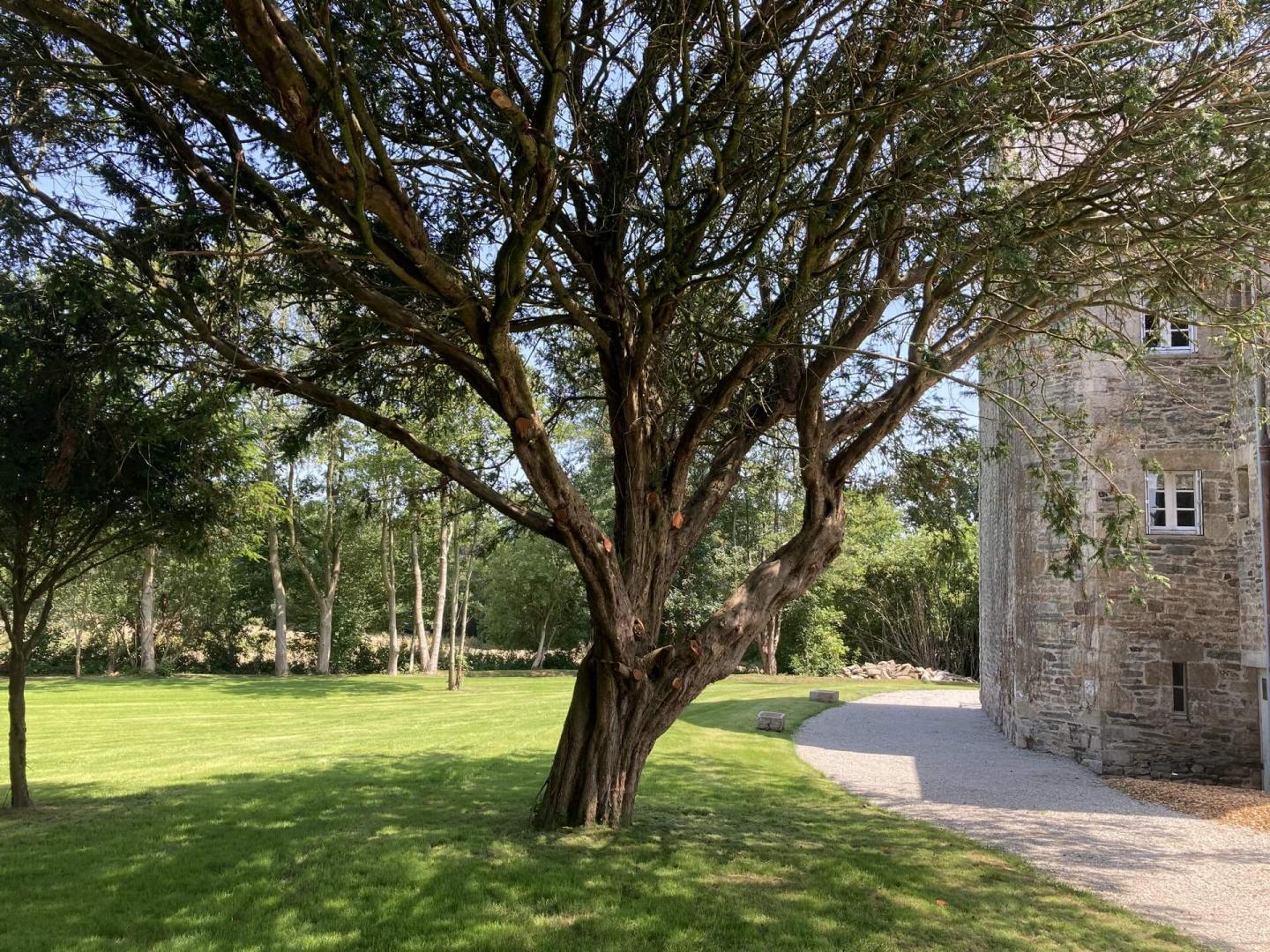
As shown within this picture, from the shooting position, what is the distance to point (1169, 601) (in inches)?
511

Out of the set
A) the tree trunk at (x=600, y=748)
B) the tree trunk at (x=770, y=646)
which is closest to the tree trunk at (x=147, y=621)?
the tree trunk at (x=770, y=646)

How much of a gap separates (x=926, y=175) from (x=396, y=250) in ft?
11.6

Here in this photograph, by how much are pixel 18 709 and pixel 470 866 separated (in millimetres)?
5096

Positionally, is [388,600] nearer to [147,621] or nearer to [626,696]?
[147,621]

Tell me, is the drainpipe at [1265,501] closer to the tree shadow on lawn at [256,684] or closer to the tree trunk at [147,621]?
the tree shadow on lawn at [256,684]

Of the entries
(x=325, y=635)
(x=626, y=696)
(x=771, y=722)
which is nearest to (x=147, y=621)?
(x=325, y=635)

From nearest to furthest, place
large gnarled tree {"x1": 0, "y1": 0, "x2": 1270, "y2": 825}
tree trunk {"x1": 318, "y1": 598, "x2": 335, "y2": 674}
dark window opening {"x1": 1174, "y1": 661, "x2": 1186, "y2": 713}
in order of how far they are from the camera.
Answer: large gnarled tree {"x1": 0, "y1": 0, "x2": 1270, "y2": 825}, dark window opening {"x1": 1174, "y1": 661, "x2": 1186, "y2": 713}, tree trunk {"x1": 318, "y1": 598, "x2": 335, "y2": 674}

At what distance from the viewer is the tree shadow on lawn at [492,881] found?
17.7 ft

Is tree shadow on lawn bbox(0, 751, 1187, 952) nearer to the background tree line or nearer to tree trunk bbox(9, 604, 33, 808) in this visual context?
tree trunk bbox(9, 604, 33, 808)

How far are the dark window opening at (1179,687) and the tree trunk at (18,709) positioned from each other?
14566mm

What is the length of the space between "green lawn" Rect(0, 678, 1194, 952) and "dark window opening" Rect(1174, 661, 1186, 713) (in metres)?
5.66

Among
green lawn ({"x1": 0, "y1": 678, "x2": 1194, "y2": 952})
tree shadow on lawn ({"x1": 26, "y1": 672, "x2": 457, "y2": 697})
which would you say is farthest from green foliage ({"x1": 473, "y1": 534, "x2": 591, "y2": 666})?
green lawn ({"x1": 0, "y1": 678, "x2": 1194, "y2": 952})

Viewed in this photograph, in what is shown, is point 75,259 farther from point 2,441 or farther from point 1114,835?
point 1114,835

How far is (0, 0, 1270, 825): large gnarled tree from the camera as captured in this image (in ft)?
17.0
